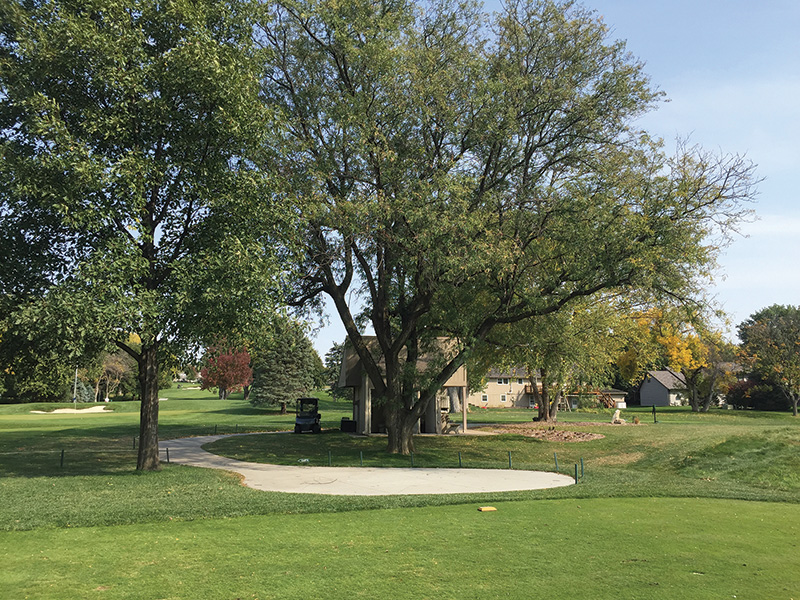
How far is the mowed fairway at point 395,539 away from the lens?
22.1 feet

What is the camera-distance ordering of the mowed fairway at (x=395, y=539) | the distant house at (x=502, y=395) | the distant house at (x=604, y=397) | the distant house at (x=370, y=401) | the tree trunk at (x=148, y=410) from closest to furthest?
the mowed fairway at (x=395, y=539)
the tree trunk at (x=148, y=410)
the distant house at (x=370, y=401)
the distant house at (x=604, y=397)
the distant house at (x=502, y=395)

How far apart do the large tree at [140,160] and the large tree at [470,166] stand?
284 centimetres

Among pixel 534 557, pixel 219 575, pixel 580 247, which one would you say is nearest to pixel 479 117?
pixel 580 247

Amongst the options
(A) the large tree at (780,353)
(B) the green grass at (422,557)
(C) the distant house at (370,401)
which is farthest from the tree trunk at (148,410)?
(A) the large tree at (780,353)

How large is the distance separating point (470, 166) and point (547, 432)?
17.6m

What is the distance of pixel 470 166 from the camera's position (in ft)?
73.3

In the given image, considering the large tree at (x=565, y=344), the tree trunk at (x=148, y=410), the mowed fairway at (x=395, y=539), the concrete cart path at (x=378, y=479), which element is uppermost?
the large tree at (x=565, y=344)

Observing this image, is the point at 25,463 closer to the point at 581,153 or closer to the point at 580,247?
the point at 580,247

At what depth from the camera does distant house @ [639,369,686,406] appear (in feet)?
257

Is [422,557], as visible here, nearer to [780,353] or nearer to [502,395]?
[780,353]

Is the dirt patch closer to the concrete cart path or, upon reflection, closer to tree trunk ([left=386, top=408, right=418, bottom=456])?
tree trunk ([left=386, top=408, right=418, bottom=456])

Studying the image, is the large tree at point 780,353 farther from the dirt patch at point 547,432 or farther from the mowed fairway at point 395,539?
the mowed fairway at point 395,539

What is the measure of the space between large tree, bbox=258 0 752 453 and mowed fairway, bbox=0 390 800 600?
23.0 feet

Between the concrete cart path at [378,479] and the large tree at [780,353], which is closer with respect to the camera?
the concrete cart path at [378,479]
